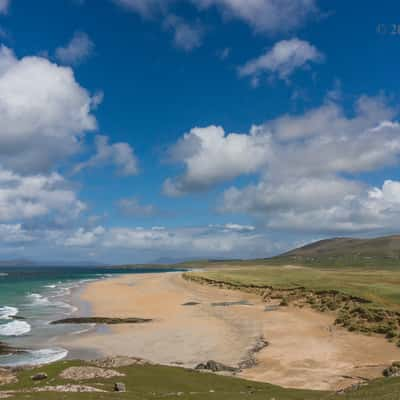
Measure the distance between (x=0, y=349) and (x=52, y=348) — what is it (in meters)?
4.86

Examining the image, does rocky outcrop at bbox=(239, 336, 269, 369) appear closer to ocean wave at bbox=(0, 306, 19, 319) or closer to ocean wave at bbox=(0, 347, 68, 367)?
ocean wave at bbox=(0, 347, 68, 367)

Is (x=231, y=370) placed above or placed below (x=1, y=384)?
below

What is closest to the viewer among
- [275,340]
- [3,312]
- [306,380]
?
[306,380]

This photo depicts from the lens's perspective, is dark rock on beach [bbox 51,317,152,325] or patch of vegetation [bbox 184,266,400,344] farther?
dark rock on beach [bbox 51,317,152,325]

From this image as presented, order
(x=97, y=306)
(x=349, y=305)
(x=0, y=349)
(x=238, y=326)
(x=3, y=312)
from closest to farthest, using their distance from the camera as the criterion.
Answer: (x=0, y=349), (x=238, y=326), (x=349, y=305), (x=3, y=312), (x=97, y=306)

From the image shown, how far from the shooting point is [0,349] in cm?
3831

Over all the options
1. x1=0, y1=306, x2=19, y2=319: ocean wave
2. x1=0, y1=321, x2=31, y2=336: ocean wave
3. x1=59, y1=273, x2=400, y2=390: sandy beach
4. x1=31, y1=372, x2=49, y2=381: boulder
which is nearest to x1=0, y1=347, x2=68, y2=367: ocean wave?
x1=59, y1=273, x2=400, y2=390: sandy beach

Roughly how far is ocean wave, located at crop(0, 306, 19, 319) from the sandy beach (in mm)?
13167

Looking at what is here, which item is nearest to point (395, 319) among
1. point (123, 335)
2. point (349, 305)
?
point (349, 305)

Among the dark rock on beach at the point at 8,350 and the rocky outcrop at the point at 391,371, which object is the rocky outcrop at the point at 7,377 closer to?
the dark rock on beach at the point at 8,350

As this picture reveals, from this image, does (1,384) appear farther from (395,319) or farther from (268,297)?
(268,297)

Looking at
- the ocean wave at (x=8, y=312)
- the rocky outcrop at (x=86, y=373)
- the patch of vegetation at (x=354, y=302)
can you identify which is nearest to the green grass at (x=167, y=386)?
the rocky outcrop at (x=86, y=373)

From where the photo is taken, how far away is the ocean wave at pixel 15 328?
4645 cm

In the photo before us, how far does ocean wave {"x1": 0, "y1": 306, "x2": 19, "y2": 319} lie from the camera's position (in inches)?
2397
